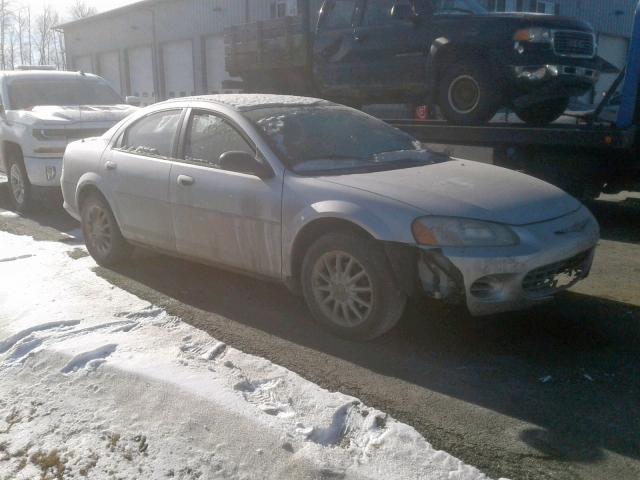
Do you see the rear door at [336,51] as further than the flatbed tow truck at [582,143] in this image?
Yes

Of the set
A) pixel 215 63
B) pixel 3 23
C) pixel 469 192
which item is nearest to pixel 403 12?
pixel 469 192

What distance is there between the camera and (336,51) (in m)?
9.66

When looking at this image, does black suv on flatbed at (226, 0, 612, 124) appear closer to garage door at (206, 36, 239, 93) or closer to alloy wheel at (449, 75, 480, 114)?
alloy wheel at (449, 75, 480, 114)

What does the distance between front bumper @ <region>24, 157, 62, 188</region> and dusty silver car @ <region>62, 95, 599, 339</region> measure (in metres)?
2.62

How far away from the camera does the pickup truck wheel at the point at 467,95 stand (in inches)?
307

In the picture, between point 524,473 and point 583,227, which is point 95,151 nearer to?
point 583,227

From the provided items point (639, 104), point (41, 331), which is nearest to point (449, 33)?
point (639, 104)

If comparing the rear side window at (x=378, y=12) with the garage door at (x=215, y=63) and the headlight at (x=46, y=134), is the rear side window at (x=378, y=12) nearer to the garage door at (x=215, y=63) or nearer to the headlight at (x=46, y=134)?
the headlight at (x=46, y=134)

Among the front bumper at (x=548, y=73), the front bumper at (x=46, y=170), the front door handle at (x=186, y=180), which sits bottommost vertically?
the front bumper at (x=46, y=170)

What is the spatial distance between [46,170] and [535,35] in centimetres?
584

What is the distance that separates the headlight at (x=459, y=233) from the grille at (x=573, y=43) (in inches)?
168

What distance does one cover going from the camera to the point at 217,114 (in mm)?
5039

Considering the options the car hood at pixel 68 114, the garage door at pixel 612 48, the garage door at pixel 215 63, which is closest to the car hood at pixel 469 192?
the car hood at pixel 68 114

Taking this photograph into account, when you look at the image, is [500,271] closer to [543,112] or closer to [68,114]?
[543,112]
